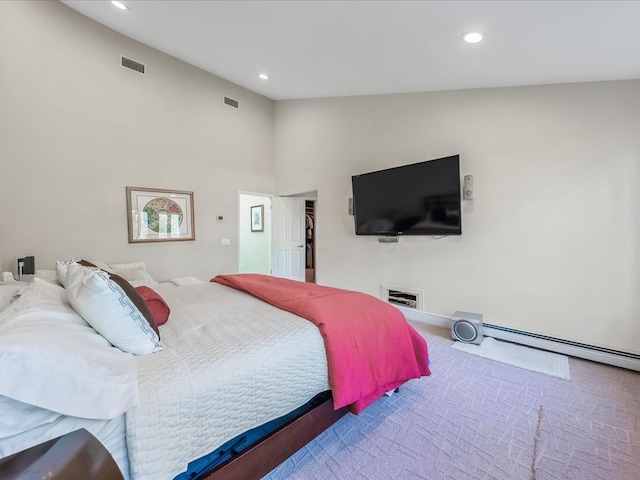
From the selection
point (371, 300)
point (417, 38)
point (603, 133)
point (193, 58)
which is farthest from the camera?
point (193, 58)

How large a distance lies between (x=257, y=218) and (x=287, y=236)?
160 centimetres

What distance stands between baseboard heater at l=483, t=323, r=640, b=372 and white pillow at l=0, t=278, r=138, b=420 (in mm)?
3525

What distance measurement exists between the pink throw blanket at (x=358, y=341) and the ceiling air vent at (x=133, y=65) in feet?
12.7

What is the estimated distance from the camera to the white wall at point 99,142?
124 inches

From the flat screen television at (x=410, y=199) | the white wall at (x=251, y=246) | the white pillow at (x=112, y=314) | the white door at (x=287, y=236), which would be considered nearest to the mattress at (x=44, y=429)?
the white pillow at (x=112, y=314)

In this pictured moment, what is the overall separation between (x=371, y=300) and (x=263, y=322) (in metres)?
0.84

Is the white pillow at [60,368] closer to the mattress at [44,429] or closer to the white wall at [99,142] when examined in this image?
the mattress at [44,429]

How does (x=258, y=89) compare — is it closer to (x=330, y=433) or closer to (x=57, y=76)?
(x=57, y=76)

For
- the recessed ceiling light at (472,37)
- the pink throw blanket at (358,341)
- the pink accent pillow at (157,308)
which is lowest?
the pink throw blanket at (358,341)

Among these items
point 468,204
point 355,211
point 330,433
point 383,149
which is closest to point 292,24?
point 383,149

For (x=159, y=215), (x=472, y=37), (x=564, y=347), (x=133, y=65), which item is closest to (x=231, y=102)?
(x=133, y=65)

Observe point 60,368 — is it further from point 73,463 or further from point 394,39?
point 394,39

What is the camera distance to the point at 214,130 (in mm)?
4863

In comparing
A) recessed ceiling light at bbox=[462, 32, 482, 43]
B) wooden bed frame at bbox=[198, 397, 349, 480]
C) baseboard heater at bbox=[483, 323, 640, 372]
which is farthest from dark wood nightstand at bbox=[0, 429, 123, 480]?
baseboard heater at bbox=[483, 323, 640, 372]
